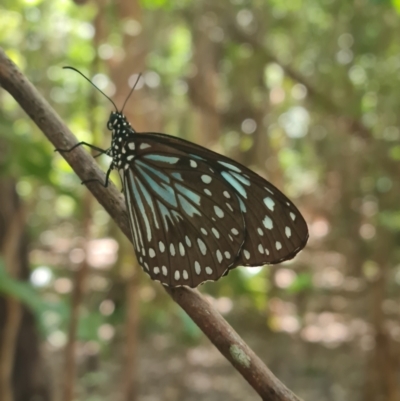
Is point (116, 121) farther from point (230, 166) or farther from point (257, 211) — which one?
point (257, 211)

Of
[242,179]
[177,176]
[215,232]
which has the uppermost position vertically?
[177,176]

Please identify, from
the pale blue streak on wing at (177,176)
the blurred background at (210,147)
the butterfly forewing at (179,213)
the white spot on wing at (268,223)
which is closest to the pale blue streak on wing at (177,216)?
the butterfly forewing at (179,213)

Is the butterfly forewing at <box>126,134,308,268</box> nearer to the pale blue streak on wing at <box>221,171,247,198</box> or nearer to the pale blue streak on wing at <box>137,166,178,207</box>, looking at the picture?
the pale blue streak on wing at <box>221,171,247,198</box>

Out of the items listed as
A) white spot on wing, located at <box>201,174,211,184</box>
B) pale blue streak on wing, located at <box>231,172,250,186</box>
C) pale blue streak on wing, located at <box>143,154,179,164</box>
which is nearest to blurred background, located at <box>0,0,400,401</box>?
pale blue streak on wing, located at <box>143,154,179,164</box>

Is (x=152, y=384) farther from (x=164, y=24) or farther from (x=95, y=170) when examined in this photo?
(x=95, y=170)

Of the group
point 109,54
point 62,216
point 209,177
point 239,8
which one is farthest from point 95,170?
point 62,216

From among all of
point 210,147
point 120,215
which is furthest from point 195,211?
point 210,147
